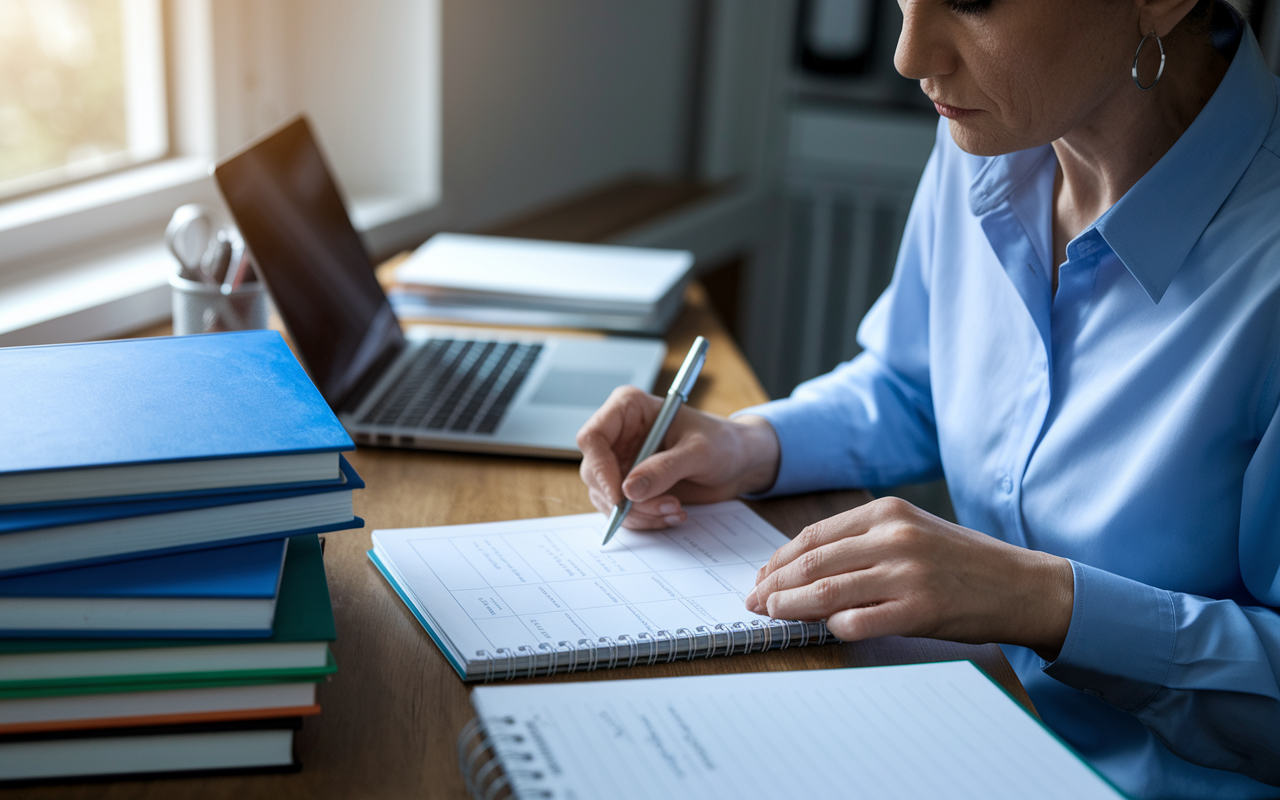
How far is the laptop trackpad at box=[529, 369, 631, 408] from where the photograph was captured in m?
1.09

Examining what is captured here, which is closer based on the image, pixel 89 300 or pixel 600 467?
pixel 600 467

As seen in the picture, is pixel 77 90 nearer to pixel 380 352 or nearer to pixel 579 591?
pixel 380 352

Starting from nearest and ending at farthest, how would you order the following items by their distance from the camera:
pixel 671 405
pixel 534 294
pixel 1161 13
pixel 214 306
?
pixel 1161 13 < pixel 671 405 < pixel 214 306 < pixel 534 294

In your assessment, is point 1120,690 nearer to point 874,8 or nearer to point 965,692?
point 965,692

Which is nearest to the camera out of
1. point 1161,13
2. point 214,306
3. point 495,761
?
point 495,761

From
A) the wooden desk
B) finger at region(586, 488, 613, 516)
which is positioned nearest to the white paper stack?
the wooden desk

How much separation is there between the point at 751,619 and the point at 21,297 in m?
0.98

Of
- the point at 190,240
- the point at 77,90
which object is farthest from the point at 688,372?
the point at 77,90

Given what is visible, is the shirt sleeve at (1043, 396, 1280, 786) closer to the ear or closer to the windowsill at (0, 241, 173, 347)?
the ear

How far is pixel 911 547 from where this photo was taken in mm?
668

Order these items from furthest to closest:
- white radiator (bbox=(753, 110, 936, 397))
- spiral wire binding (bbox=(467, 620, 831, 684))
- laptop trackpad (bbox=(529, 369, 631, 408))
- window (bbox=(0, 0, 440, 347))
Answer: white radiator (bbox=(753, 110, 936, 397)) → window (bbox=(0, 0, 440, 347)) → laptop trackpad (bbox=(529, 369, 631, 408)) → spiral wire binding (bbox=(467, 620, 831, 684))

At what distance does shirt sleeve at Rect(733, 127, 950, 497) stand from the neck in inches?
7.7

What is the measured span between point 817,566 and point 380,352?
2.08 feet

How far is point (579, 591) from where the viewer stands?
2.32 feet
